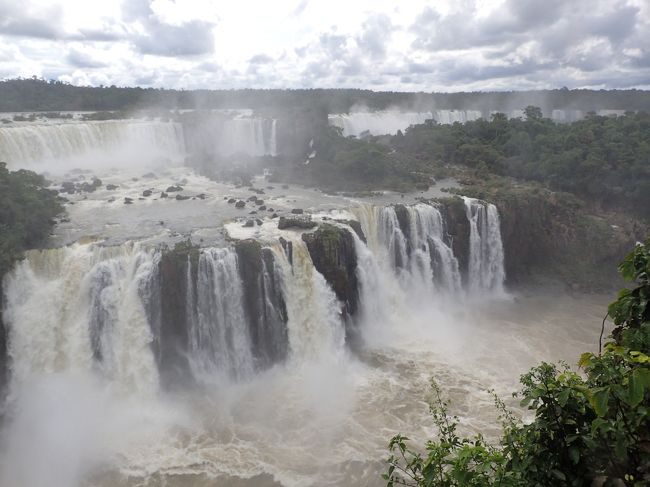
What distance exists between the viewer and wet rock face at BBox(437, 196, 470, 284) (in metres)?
23.7

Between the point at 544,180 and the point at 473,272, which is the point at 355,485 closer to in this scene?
the point at 473,272

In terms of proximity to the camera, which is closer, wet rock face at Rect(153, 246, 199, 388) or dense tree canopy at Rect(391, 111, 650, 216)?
wet rock face at Rect(153, 246, 199, 388)

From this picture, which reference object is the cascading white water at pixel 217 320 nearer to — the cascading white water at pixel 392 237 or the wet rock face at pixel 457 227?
the cascading white water at pixel 392 237

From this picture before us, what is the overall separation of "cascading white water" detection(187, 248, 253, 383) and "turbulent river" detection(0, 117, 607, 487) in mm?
48

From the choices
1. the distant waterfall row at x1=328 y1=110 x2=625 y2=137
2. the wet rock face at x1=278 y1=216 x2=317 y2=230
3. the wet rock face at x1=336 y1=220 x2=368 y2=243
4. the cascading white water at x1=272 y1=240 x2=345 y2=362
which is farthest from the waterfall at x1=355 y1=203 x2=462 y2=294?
the distant waterfall row at x1=328 y1=110 x2=625 y2=137

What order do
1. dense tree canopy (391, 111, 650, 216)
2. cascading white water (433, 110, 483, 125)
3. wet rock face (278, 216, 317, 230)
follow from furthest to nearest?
cascading white water (433, 110, 483, 125)
dense tree canopy (391, 111, 650, 216)
wet rock face (278, 216, 317, 230)

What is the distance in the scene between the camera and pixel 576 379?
13.4 ft

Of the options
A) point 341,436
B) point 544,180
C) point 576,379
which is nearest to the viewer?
point 576,379

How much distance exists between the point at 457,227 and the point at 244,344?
471 inches

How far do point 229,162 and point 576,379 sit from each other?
32.1m

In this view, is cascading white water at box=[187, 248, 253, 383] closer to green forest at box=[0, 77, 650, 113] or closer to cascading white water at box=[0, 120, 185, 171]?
cascading white water at box=[0, 120, 185, 171]

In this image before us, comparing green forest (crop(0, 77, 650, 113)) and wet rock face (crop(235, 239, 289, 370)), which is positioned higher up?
green forest (crop(0, 77, 650, 113))

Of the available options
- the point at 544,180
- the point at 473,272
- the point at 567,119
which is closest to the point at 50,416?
the point at 473,272

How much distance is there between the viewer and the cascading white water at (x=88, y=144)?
27656 mm
